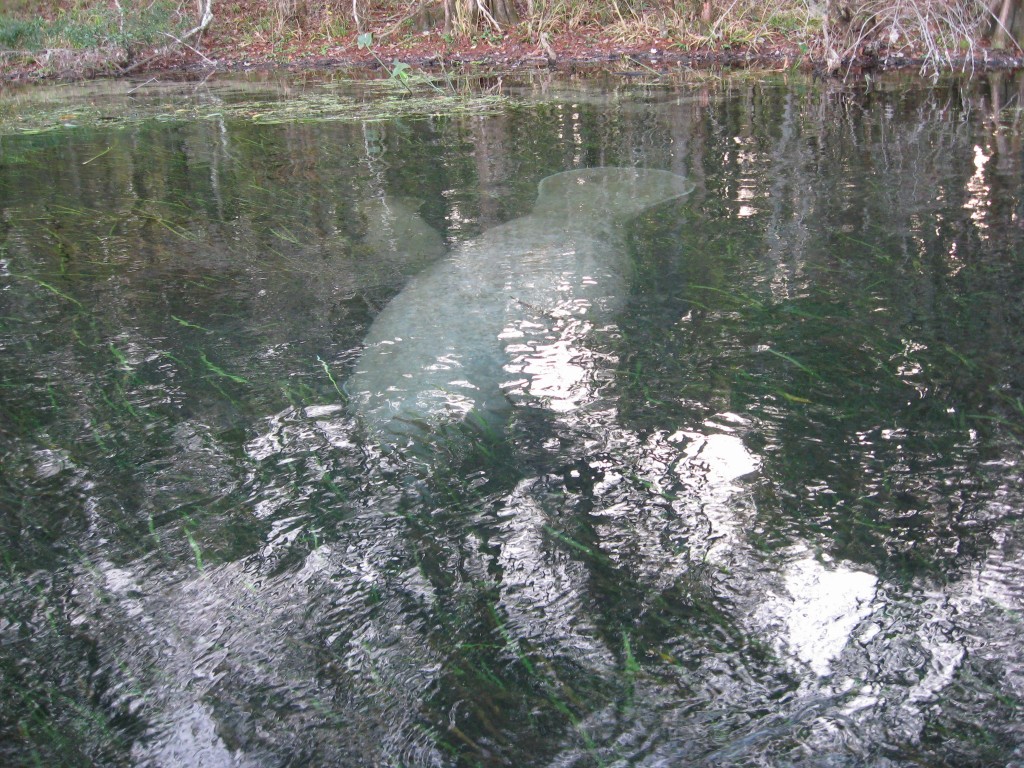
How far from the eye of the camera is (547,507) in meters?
2.60

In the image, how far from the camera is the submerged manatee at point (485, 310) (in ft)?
10.6

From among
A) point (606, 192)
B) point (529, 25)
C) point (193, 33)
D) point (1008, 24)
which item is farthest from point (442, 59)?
point (606, 192)

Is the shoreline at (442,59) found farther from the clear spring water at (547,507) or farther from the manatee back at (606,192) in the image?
the clear spring water at (547,507)

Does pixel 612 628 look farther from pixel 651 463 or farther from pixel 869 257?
pixel 869 257

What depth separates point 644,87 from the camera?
10547 millimetres

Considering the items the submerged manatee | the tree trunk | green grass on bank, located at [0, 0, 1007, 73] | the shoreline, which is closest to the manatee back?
the submerged manatee

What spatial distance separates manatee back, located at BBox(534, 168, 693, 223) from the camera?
527 cm

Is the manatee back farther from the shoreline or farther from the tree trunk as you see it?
the tree trunk

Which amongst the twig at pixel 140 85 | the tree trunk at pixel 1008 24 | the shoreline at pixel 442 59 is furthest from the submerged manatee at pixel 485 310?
the twig at pixel 140 85

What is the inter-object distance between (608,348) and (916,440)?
4.13 ft

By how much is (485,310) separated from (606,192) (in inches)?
84.3

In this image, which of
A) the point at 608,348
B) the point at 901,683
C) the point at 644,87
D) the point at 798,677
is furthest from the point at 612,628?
the point at 644,87

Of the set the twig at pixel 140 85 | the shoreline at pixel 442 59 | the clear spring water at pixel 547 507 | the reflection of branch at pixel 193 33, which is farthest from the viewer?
the reflection of branch at pixel 193 33

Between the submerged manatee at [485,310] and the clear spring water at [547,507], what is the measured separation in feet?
0.39
